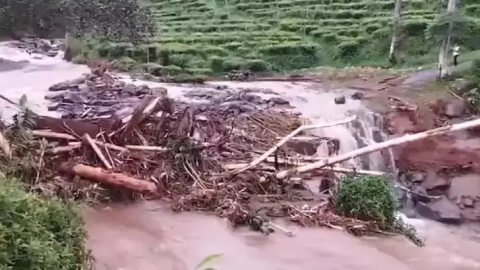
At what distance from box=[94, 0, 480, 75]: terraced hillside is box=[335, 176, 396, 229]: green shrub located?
6.28 m

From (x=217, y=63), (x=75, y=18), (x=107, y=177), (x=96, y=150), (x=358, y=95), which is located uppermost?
(x=75, y=18)

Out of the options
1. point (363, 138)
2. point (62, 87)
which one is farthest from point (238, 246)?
point (62, 87)

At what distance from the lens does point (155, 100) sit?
5.70 meters

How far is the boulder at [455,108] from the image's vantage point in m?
8.70

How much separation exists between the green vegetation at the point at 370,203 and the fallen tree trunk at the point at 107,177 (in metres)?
1.52

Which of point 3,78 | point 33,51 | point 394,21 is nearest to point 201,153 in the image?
point 33,51

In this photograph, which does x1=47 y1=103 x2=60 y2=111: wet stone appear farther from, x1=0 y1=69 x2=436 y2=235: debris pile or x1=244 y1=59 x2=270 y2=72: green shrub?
x1=244 y1=59 x2=270 y2=72: green shrub

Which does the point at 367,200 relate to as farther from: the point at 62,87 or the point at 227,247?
the point at 62,87

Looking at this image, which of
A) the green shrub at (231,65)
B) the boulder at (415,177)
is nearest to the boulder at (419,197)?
the boulder at (415,177)

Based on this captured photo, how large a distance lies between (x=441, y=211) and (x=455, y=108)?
3.14 metres

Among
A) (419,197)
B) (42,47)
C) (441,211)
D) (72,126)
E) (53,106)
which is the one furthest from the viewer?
(42,47)

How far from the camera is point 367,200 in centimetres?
492

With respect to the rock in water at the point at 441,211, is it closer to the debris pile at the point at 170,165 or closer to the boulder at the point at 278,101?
the debris pile at the point at 170,165

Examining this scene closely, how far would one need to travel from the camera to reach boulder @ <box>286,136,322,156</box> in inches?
253
